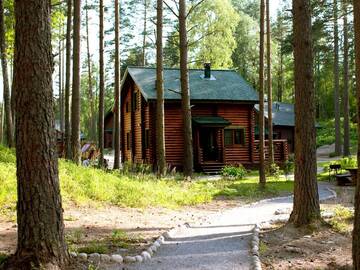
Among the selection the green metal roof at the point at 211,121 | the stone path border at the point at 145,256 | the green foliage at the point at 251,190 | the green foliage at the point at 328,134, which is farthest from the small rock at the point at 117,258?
the green foliage at the point at 328,134

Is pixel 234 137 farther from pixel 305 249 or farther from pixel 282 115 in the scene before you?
pixel 305 249

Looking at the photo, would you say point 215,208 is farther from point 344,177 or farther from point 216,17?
point 216,17

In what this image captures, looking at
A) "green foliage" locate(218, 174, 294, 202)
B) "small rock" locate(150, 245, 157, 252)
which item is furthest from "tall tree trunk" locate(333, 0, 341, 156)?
"small rock" locate(150, 245, 157, 252)

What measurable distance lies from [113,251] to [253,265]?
6.89 ft

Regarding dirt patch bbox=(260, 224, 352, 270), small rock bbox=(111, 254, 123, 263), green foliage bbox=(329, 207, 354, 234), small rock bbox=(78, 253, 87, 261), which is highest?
small rock bbox=(78, 253, 87, 261)

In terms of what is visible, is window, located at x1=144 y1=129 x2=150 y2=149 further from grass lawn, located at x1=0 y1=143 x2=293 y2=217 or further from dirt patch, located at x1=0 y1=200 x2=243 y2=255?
dirt patch, located at x1=0 y1=200 x2=243 y2=255

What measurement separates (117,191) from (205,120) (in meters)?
13.1

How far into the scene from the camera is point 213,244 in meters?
7.46

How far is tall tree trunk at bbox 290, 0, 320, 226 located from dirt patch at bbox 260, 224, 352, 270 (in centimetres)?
35

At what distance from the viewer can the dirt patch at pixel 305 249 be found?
255 inches

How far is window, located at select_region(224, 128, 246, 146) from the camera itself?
2620 cm

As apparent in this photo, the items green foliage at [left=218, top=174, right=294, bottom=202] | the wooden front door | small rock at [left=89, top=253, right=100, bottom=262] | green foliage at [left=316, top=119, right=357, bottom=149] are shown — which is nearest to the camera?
small rock at [left=89, top=253, right=100, bottom=262]

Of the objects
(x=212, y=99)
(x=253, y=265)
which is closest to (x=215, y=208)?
(x=253, y=265)

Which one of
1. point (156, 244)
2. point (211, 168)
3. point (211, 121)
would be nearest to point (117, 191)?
point (156, 244)
